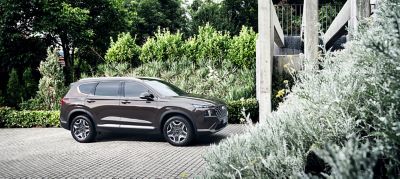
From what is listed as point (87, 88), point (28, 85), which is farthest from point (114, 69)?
point (87, 88)

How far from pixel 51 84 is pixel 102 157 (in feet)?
33.3

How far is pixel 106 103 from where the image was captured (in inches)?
418

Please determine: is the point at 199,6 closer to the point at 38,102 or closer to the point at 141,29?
the point at 141,29

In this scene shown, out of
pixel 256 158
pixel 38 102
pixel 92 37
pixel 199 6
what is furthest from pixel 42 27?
pixel 256 158

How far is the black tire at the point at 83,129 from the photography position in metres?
10.8

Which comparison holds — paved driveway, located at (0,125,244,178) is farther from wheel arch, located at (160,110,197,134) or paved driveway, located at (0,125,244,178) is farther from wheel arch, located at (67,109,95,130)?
wheel arch, located at (67,109,95,130)

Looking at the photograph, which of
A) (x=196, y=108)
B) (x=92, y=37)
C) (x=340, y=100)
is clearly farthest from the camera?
(x=92, y=37)

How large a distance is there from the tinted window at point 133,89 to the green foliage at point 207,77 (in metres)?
5.33

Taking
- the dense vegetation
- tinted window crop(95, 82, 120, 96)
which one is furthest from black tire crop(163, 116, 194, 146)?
the dense vegetation

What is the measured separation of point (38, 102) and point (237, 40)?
1019 cm

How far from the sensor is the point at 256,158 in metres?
2.55

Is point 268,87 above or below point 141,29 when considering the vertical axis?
below

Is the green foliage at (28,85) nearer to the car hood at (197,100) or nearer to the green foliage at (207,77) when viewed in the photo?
the green foliage at (207,77)

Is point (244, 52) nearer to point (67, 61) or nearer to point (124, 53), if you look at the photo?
point (124, 53)
